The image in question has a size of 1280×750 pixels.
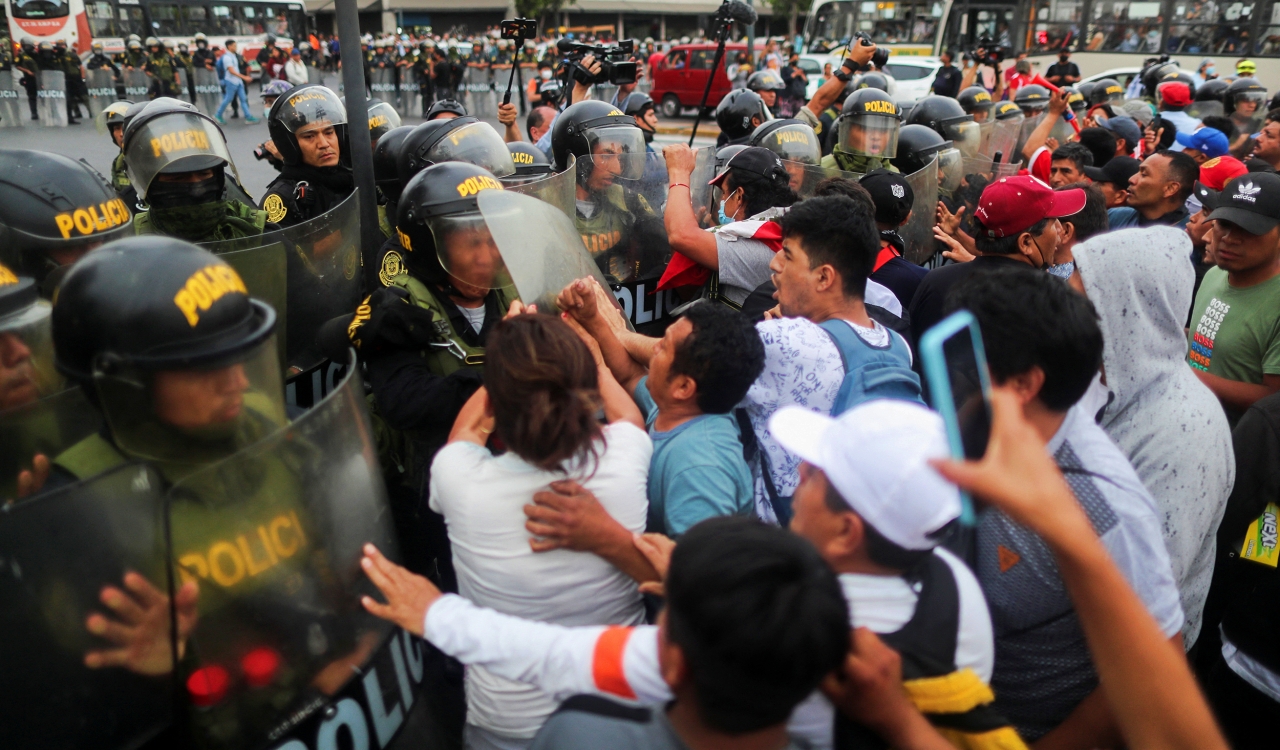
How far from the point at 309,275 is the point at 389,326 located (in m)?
0.85

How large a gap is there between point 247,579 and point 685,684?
805 mm

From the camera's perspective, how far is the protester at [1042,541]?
5.52 ft

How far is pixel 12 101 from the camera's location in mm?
18484

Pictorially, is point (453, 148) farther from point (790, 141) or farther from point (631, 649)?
point (631, 649)

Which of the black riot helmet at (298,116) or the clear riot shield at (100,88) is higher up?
the black riot helmet at (298,116)

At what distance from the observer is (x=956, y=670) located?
1.43 m

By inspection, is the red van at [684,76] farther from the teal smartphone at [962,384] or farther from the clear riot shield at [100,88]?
the teal smartphone at [962,384]

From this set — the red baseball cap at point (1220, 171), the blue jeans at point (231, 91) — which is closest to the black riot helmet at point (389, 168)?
the red baseball cap at point (1220, 171)

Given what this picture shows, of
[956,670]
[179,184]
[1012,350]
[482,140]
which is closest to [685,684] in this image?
[956,670]

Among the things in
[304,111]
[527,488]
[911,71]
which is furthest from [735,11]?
[911,71]

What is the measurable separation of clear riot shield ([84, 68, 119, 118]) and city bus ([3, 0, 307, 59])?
6.80ft

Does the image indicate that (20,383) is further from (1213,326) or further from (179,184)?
(1213,326)

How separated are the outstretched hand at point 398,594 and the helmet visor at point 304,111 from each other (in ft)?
11.9

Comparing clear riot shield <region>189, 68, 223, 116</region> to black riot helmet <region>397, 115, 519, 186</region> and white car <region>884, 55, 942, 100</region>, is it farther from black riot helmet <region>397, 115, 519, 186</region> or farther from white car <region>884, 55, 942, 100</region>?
black riot helmet <region>397, 115, 519, 186</region>
